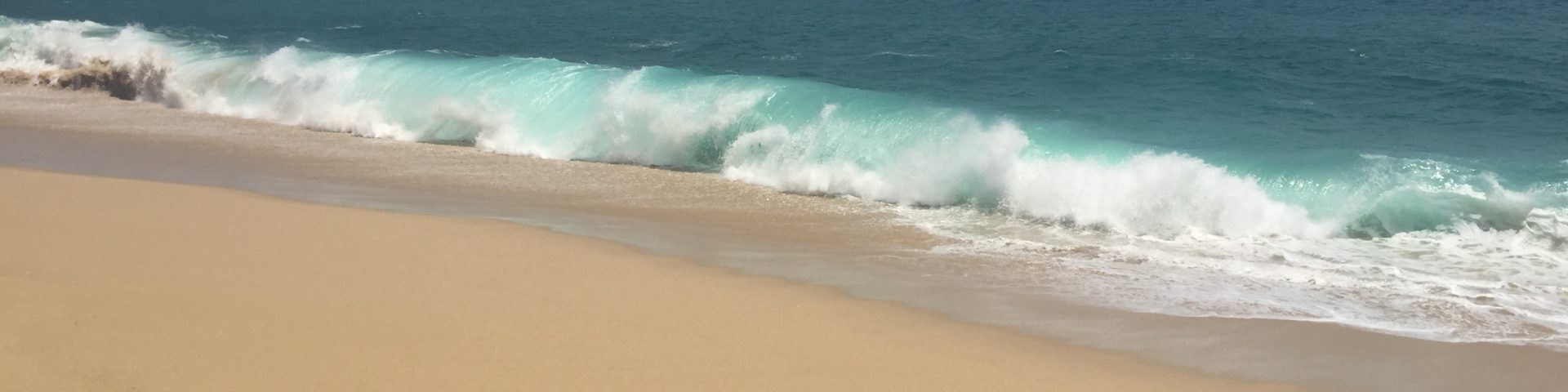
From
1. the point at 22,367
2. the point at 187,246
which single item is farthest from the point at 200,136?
the point at 22,367

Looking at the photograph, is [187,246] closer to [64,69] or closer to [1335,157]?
[1335,157]

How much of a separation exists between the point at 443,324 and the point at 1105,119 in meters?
9.76

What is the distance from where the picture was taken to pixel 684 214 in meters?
8.39

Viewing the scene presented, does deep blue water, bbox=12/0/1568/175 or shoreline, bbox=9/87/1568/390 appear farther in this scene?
deep blue water, bbox=12/0/1568/175

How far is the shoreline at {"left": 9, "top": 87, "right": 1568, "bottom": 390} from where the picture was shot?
5.24 m

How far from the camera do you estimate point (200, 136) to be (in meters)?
12.0

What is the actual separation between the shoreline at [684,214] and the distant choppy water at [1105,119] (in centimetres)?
34

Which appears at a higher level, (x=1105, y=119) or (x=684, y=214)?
(x=1105, y=119)

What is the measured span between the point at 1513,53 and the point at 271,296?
1710 cm

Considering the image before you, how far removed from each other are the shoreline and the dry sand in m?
0.38

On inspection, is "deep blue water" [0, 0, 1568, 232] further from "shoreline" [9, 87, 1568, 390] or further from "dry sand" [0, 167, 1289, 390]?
"dry sand" [0, 167, 1289, 390]

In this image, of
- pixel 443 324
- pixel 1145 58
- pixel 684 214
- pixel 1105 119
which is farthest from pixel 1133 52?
pixel 443 324

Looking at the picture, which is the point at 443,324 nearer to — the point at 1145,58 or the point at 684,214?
the point at 684,214

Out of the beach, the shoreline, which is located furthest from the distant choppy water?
the shoreline
